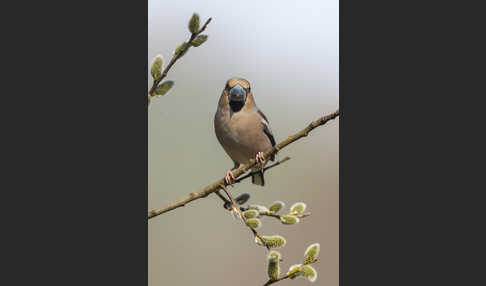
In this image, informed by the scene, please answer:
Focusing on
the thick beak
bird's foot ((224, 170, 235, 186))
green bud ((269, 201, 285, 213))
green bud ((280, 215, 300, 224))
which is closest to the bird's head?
the thick beak

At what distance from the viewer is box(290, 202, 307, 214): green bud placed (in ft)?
10.9

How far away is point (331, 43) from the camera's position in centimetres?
388

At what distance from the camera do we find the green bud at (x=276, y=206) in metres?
3.33

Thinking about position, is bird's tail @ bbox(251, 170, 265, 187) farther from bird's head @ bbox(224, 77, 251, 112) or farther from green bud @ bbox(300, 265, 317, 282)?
green bud @ bbox(300, 265, 317, 282)

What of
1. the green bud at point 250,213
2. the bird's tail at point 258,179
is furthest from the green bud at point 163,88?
the bird's tail at point 258,179

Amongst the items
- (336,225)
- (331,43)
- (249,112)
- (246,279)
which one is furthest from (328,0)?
(246,279)

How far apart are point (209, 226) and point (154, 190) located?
412 millimetres

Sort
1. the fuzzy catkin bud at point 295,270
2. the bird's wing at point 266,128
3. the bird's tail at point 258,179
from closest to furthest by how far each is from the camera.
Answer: the fuzzy catkin bud at point 295,270
the bird's tail at point 258,179
the bird's wing at point 266,128

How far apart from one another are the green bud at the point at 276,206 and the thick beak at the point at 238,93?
32.4 inches

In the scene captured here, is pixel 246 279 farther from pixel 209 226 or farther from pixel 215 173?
pixel 215 173

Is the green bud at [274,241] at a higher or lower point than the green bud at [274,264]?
higher

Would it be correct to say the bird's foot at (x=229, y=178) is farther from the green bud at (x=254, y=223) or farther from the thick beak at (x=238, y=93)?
the thick beak at (x=238, y=93)

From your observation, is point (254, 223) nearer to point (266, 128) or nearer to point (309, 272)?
point (309, 272)

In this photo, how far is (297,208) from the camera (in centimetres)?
333
